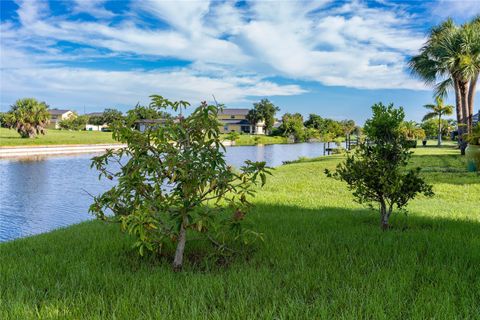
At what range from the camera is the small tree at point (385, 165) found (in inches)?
246

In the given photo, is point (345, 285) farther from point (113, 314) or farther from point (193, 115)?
point (193, 115)

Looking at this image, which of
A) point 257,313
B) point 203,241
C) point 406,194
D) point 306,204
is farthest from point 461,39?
point 257,313

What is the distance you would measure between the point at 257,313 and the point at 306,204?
6608 millimetres

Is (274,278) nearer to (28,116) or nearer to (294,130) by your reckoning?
(28,116)

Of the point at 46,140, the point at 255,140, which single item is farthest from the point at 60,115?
the point at 46,140

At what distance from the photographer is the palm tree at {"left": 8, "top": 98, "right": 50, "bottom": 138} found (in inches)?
1911

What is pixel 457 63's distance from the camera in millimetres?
24109

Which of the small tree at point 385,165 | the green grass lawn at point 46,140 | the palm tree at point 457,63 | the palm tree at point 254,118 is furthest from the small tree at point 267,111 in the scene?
the small tree at point 385,165

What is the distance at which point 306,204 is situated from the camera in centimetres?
957

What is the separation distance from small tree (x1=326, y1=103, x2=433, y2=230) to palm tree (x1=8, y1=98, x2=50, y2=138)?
50.7 meters

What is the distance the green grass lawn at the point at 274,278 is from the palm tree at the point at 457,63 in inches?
784

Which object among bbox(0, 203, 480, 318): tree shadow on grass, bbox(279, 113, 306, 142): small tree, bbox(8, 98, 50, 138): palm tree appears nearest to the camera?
bbox(0, 203, 480, 318): tree shadow on grass

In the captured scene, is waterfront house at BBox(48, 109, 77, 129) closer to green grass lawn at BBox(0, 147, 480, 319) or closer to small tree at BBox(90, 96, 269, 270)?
green grass lawn at BBox(0, 147, 480, 319)

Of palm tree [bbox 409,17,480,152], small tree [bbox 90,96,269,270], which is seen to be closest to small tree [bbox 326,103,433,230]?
small tree [bbox 90,96,269,270]
